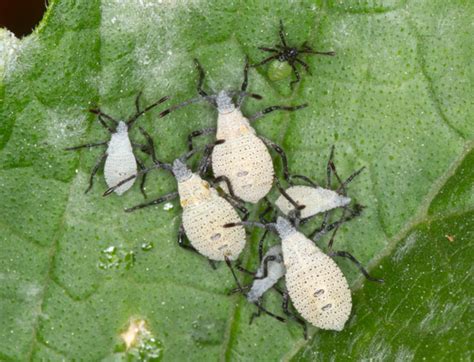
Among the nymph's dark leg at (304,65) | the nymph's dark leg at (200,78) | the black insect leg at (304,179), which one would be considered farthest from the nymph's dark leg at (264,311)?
the nymph's dark leg at (304,65)

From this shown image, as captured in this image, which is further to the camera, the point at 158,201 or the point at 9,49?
the point at 158,201

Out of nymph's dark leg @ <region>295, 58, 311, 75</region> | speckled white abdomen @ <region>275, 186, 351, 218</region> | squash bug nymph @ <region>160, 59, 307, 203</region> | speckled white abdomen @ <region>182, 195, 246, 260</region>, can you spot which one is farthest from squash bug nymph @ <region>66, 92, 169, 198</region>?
speckled white abdomen @ <region>275, 186, 351, 218</region>

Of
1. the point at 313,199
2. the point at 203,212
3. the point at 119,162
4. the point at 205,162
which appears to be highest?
the point at 119,162

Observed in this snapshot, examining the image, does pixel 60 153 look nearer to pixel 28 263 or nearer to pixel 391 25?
pixel 28 263

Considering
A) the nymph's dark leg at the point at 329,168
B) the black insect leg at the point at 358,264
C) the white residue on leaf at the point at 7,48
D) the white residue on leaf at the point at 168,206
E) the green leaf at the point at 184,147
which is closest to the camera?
the white residue on leaf at the point at 7,48

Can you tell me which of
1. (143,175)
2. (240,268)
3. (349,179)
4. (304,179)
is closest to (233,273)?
(240,268)

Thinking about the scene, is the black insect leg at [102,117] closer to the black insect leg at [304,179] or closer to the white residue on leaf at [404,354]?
the black insect leg at [304,179]

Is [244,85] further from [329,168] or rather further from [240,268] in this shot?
[240,268]

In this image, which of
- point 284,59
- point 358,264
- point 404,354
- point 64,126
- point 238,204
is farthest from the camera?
point 238,204
